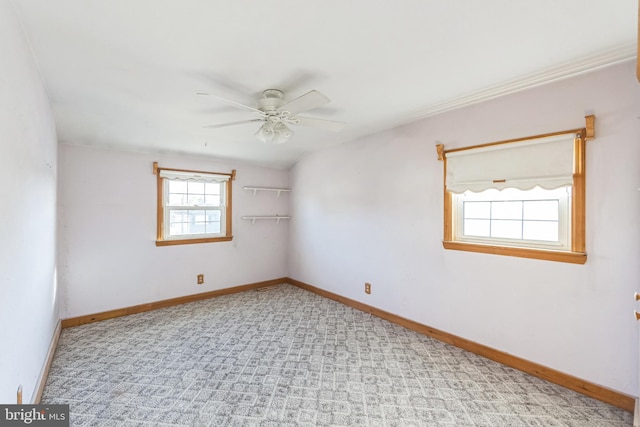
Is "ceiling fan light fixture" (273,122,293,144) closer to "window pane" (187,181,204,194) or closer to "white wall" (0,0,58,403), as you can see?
"white wall" (0,0,58,403)

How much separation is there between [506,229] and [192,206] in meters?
3.84

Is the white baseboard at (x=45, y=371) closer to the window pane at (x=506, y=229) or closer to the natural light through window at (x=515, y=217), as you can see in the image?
the natural light through window at (x=515, y=217)

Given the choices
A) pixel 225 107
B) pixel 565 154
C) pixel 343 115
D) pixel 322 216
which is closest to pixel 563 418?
pixel 565 154

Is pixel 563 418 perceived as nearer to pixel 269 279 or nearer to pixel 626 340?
pixel 626 340

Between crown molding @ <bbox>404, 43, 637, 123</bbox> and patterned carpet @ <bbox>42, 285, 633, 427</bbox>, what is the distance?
7.39ft

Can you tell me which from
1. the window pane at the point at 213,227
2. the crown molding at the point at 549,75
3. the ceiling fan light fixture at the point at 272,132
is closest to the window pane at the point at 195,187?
the window pane at the point at 213,227

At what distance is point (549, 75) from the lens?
78.2 inches

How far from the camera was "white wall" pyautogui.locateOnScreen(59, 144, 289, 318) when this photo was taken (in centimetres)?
309

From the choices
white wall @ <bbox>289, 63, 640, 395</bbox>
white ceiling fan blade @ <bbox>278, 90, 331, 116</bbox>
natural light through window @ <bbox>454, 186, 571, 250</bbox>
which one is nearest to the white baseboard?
white ceiling fan blade @ <bbox>278, 90, 331, 116</bbox>

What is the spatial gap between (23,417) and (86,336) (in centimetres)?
178

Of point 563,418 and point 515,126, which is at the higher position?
point 515,126

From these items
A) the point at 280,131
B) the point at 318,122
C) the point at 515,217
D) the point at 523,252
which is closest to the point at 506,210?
the point at 515,217

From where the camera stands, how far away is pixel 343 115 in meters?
2.81

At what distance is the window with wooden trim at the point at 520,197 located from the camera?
198 centimetres
